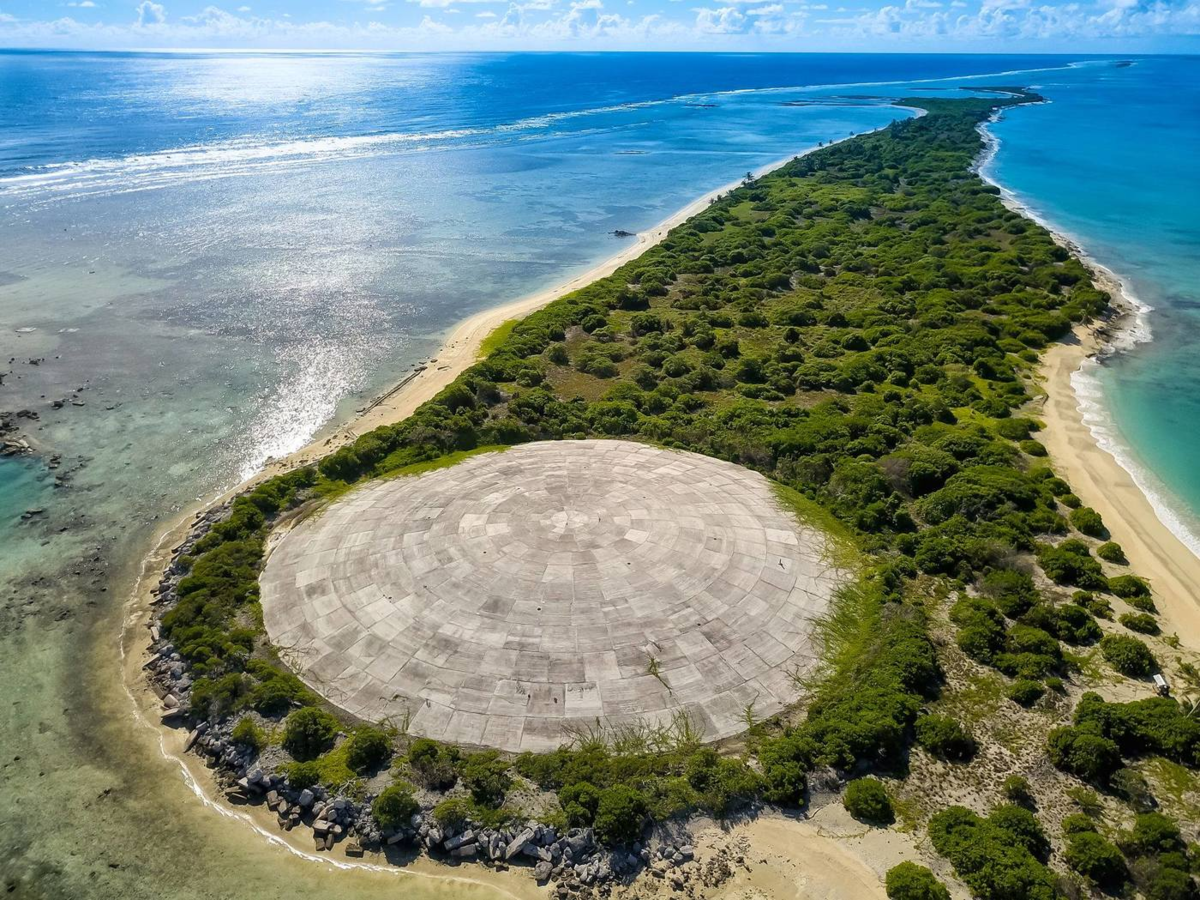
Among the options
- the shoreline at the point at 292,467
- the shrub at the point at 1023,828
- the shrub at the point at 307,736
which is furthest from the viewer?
the shrub at the point at 307,736

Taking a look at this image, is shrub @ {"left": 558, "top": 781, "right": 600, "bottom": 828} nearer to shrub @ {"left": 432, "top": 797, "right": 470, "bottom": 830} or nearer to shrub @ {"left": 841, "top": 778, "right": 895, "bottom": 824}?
shrub @ {"left": 432, "top": 797, "right": 470, "bottom": 830}

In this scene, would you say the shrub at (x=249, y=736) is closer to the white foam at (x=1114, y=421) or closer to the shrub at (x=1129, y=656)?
the shrub at (x=1129, y=656)

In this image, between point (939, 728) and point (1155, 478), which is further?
point (1155, 478)

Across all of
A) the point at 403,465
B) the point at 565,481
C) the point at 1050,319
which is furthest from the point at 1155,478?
the point at 403,465

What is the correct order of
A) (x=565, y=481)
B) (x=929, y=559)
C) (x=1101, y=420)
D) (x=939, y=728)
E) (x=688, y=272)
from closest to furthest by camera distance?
(x=939, y=728), (x=929, y=559), (x=565, y=481), (x=1101, y=420), (x=688, y=272)

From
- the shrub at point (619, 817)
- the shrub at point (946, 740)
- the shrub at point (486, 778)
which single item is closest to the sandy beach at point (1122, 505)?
the shrub at point (946, 740)

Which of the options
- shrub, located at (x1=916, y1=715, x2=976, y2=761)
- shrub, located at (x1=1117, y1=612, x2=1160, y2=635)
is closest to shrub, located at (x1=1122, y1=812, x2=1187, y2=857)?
shrub, located at (x1=916, y1=715, x2=976, y2=761)

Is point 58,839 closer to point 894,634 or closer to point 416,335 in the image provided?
point 894,634
